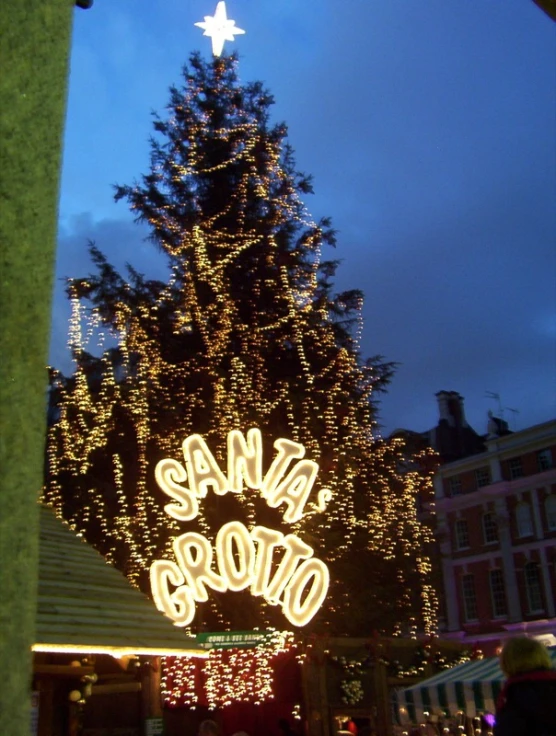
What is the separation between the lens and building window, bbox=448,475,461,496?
4053 centimetres

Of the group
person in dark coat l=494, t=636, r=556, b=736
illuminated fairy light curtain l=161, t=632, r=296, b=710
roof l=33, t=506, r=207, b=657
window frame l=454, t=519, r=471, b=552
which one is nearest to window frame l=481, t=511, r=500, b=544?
window frame l=454, t=519, r=471, b=552

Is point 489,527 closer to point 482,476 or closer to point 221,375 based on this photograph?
point 482,476

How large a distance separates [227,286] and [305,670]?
7.34 m

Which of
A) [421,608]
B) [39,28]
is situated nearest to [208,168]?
[421,608]

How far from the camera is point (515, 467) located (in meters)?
38.1

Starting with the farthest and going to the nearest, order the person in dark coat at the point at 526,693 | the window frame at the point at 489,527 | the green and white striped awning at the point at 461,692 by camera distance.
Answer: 1. the window frame at the point at 489,527
2. the green and white striped awning at the point at 461,692
3. the person in dark coat at the point at 526,693

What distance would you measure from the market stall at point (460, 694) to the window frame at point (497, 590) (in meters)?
28.2

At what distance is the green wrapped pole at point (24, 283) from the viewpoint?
1.18m

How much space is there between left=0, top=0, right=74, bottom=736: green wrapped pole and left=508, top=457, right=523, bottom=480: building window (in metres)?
38.4

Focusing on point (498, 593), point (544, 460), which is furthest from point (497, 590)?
point (544, 460)

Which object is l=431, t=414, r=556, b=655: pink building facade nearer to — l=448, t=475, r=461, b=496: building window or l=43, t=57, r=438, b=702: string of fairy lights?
l=448, t=475, r=461, b=496: building window

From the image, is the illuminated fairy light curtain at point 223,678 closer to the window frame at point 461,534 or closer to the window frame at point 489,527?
the window frame at point 489,527

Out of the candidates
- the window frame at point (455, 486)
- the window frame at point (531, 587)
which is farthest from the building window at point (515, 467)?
the window frame at point (531, 587)

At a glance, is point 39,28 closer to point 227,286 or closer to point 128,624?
point 128,624
